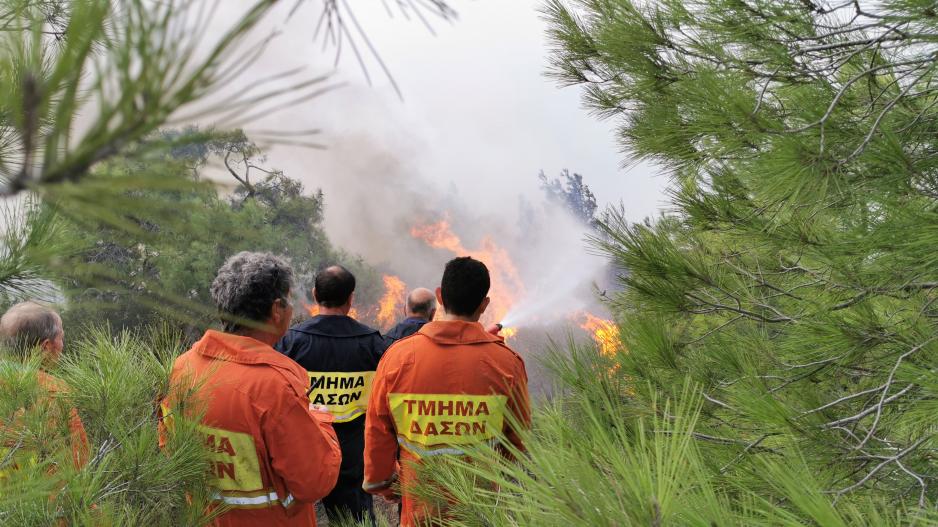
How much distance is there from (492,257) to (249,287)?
3155cm

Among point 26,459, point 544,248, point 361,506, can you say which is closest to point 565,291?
point 544,248

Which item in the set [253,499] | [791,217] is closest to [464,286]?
[253,499]

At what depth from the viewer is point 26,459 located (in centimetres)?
153

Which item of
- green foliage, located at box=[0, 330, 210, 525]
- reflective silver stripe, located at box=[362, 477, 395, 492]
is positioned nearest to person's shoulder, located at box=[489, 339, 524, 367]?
reflective silver stripe, located at box=[362, 477, 395, 492]

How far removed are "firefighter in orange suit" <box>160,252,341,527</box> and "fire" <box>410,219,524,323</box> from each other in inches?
1160

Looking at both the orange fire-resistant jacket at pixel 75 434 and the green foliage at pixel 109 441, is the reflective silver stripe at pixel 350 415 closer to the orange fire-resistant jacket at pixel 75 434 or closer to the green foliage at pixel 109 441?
the green foliage at pixel 109 441

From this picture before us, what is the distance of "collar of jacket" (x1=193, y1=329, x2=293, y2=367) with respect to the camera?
6.40ft

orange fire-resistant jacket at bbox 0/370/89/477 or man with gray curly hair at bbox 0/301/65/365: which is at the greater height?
man with gray curly hair at bbox 0/301/65/365

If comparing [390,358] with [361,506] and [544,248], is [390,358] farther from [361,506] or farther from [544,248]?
[544,248]

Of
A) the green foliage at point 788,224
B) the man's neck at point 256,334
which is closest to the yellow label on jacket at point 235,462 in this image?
the man's neck at point 256,334

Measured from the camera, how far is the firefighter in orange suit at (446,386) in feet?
7.79

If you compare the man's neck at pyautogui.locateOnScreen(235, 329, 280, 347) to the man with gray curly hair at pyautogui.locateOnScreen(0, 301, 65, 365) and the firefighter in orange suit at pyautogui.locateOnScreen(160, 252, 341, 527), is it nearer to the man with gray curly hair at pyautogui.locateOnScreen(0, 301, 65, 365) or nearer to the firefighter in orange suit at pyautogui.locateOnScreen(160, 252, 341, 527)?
the firefighter in orange suit at pyautogui.locateOnScreen(160, 252, 341, 527)

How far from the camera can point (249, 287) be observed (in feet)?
6.54

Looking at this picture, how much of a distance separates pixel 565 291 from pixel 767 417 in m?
31.7
